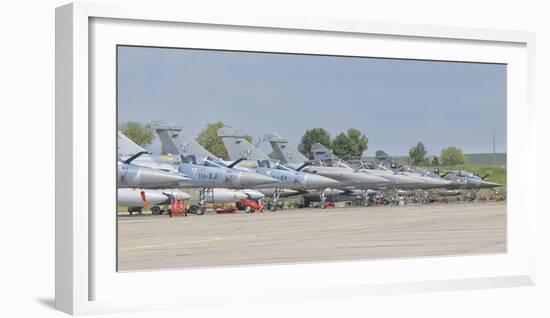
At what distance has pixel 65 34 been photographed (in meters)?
11.3

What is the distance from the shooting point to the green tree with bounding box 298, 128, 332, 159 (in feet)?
43.9

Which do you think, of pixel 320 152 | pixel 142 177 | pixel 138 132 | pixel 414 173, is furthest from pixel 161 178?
pixel 414 173

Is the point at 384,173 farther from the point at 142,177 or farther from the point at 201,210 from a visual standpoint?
the point at 142,177

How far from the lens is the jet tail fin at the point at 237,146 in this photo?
12.8 metres

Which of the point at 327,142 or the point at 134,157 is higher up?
the point at 327,142

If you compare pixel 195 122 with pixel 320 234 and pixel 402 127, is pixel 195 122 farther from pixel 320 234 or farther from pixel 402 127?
pixel 402 127

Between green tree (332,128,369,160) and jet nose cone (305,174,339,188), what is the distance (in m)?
0.42

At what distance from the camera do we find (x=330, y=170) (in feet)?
45.2

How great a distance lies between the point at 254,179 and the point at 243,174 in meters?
0.19

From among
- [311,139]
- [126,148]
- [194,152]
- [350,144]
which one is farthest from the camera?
[350,144]

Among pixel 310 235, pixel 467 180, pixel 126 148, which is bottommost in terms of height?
pixel 310 235

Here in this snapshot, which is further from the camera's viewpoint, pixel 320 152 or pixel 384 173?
pixel 384 173

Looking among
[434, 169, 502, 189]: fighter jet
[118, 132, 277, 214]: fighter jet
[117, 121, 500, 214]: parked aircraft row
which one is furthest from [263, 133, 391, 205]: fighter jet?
[434, 169, 502, 189]: fighter jet

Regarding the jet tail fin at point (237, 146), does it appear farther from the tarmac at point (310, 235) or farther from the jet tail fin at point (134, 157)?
the jet tail fin at point (134, 157)
